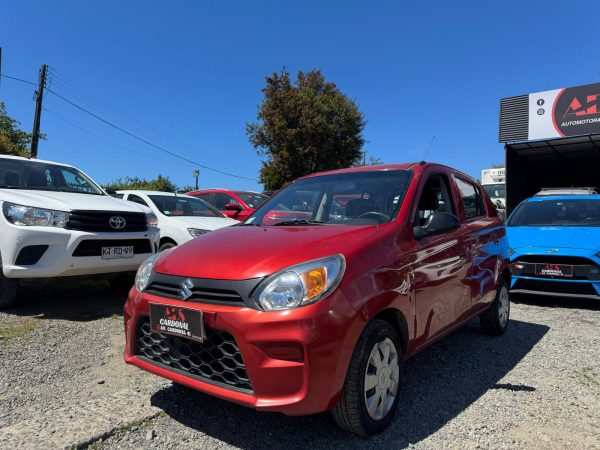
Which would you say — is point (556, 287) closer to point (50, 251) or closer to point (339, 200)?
point (339, 200)

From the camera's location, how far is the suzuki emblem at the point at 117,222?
16.6 ft

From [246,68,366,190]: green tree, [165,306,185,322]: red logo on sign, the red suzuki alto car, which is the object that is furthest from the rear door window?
[246,68,366,190]: green tree

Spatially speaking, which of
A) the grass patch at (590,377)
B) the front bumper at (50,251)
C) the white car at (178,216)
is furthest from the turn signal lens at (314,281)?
the white car at (178,216)

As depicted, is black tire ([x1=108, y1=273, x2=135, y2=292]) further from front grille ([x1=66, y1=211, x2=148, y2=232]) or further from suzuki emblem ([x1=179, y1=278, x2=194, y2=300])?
suzuki emblem ([x1=179, y1=278, x2=194, y2=300])

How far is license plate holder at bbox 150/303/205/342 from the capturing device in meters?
2.29

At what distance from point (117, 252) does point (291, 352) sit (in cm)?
361

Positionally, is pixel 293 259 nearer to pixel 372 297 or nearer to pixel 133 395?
pixel 372 297

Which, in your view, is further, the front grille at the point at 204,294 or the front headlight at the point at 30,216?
the front headlight at the point at 30,216

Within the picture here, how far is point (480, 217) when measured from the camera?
4336mm

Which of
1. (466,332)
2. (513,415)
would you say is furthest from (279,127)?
(513,415)

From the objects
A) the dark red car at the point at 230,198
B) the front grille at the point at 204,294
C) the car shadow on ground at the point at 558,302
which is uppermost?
the dark red car at the point at 230,198

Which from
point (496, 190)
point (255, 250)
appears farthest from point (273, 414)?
point (496, 190)

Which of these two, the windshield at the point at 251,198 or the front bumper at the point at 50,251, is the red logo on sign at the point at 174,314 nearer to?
the front bumper at the point at 50,251

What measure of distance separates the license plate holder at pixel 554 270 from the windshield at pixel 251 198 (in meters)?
5.99
